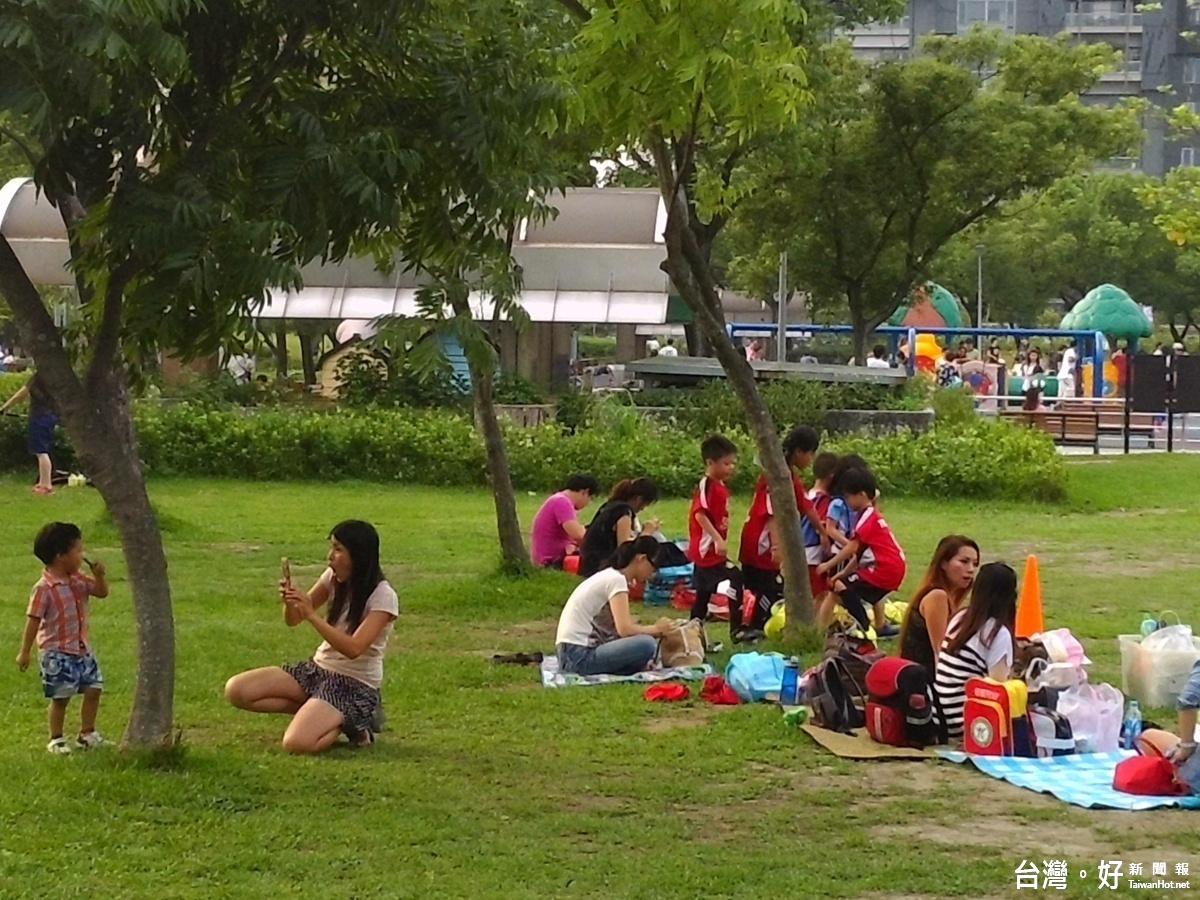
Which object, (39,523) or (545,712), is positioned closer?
(545,712)

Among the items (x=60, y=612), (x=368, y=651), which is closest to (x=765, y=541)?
(x=368, y=651)

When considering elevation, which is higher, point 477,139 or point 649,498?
point 477,139

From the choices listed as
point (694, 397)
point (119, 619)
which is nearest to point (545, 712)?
point (119, 619)

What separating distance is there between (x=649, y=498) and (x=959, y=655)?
13.0ft

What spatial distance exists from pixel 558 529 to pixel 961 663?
5529 mm

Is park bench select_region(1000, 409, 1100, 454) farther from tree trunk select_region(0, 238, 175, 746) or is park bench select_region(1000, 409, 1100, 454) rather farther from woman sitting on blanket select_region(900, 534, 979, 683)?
tree trunk select_region(0, 238, 175, 746)

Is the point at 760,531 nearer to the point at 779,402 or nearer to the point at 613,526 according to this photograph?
the point at 613,526

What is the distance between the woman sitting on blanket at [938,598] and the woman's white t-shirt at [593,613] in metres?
1.66

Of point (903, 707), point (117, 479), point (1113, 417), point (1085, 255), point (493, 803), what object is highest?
point (1085, 255)

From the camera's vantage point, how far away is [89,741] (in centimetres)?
714

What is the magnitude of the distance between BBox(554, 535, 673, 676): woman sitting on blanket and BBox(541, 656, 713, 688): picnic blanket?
4cm

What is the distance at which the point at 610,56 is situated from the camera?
8852 mm

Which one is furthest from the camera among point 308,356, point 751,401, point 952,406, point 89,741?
point 308,356

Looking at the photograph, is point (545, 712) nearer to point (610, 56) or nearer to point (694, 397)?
point (610, 56)
